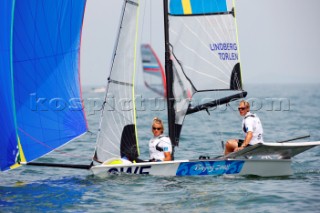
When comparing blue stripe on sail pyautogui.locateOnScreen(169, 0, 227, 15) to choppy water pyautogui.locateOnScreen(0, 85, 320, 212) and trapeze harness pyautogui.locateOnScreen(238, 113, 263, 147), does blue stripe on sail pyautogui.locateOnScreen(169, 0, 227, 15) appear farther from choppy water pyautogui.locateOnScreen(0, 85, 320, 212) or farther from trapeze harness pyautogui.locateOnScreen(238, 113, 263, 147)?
choppy water pyautogui.locateOnScreen(0, 85, 320, 212)

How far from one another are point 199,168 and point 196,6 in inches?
121

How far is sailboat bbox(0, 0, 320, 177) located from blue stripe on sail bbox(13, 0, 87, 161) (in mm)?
18

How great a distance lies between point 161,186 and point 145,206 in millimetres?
1195

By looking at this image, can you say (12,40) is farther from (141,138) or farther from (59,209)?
(141,138)

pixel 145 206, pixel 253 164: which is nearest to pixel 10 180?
pixel 145 206

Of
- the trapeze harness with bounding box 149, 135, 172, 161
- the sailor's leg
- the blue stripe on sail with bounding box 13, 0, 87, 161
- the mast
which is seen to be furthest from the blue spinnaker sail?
the sailor's leg

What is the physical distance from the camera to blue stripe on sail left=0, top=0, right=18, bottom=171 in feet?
34.8

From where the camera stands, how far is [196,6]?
38.8 ft

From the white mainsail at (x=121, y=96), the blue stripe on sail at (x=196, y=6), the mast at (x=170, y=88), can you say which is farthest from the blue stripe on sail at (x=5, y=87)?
the blue stripe on sail at (x=196, y=6)

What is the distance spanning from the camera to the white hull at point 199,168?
36.9 feet

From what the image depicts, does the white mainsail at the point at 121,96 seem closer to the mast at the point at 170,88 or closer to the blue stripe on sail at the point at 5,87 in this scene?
the mast at the point at 170,88

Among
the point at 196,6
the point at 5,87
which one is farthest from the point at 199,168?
the point at 5,87

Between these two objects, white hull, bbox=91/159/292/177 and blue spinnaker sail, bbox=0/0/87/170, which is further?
white hull, bbox=91/159/292/177

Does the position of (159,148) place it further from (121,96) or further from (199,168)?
(121,96)
